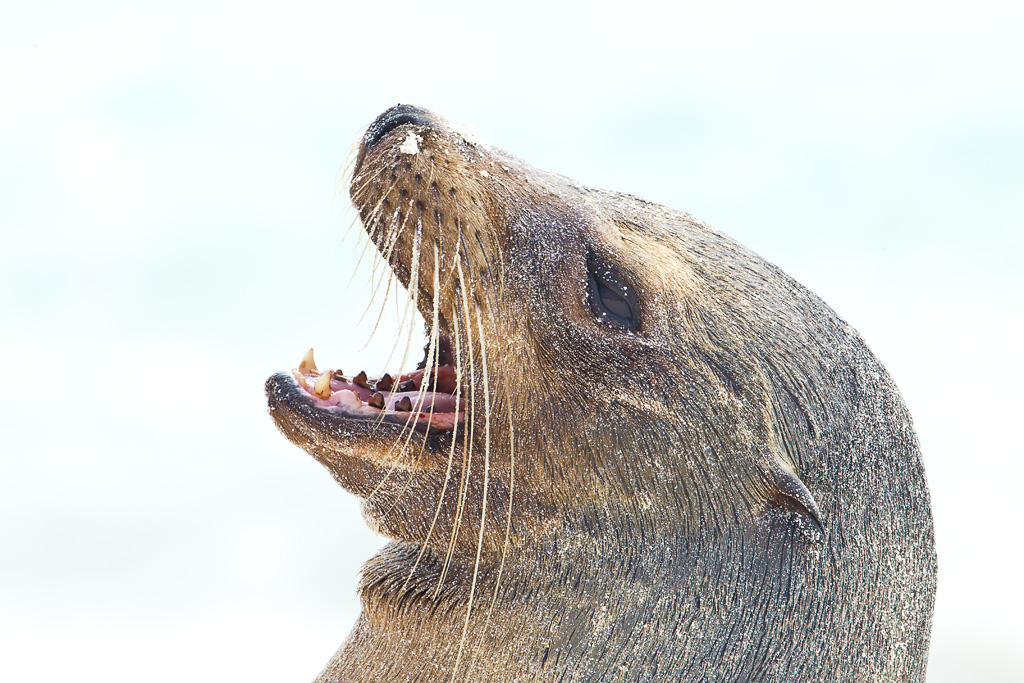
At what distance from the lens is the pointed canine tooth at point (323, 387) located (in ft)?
11.3

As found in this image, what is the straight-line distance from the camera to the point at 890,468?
3.44 m

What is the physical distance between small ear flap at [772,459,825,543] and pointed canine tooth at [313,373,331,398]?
4.41 feet

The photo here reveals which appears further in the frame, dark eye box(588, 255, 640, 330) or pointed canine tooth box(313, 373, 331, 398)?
pointed canine tooth box(313, 373, 331, 398)

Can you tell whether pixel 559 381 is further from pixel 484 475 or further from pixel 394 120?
pixel 394 120

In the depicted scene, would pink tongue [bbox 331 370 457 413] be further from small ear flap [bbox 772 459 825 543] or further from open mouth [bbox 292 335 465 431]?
small ear flap [bbox 772 459 825 543]

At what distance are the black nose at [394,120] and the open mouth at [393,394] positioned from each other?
0.67m

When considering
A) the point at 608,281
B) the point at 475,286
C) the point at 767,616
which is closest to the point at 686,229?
the point at 608,281

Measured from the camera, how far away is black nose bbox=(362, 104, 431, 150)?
3459 mm

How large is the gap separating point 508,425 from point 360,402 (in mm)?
493

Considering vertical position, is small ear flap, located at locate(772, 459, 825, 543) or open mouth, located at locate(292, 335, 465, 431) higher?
small ear flap, located at locate(772, 459, 825, 543)

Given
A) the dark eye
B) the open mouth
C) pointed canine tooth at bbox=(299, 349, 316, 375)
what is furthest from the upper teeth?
the dark eye

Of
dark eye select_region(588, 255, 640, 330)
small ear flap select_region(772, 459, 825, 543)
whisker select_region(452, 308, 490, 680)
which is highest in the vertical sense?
dark eye select_region(588, 255, 640, 330)

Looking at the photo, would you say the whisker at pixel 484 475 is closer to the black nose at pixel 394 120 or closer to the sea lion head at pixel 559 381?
the sea lion head at pixel 559 381

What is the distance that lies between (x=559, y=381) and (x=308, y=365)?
907 millimetres
